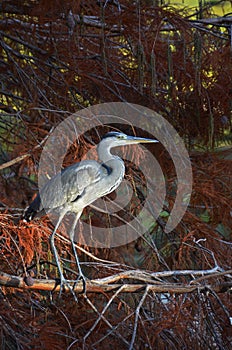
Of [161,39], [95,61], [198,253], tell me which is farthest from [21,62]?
[198,253]

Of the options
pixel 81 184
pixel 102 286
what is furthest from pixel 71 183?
pixel 102 286

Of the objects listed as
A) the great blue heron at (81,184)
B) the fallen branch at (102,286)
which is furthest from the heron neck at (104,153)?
the fallen branch at (102,286)

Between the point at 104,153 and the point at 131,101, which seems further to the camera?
the point at 131,101

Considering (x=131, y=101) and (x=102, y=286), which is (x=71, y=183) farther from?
(x=131, y=101)

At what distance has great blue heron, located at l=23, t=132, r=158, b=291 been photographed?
1.57m

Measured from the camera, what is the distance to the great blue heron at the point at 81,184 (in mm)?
1571

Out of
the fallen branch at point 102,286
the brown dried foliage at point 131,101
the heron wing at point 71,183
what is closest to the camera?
the fallen branch at point 102,286

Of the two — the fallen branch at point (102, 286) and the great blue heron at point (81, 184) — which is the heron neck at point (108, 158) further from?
the fallen branch at point (102, 286)

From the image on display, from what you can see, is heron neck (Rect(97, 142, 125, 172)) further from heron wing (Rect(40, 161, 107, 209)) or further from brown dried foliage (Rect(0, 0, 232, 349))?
brown dried foliage (Rect(0, 0, 232, 349))

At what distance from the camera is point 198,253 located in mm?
2094

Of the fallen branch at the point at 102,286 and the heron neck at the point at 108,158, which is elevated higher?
the heron neck at the point at 108,158

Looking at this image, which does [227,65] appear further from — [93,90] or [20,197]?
[20,197]

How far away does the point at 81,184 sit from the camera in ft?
5.13

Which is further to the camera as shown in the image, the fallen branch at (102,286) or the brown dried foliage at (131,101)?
the brown dried foliage at (131,101)
